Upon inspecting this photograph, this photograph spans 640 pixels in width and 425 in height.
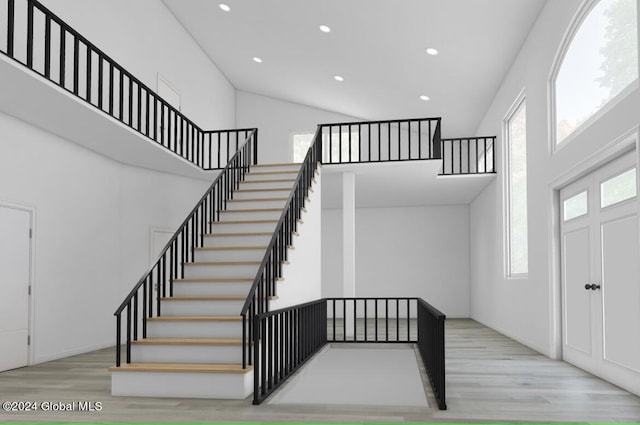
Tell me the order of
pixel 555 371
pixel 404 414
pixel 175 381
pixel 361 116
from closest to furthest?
pixel 404 414, pixel 175 381, pixel 555 371, pixel 361 116

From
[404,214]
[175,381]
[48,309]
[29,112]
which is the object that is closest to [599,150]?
[175,381]

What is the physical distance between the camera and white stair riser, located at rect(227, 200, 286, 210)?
8734mm

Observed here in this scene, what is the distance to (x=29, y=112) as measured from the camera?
6.66 m

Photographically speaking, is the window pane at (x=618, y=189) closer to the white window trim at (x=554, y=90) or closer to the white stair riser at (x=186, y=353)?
the white window trim at (x=554, y=90)

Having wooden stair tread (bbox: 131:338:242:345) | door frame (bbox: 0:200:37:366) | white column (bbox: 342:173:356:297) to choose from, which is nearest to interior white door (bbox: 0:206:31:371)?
door frame (bbox: 0:200:37:366)

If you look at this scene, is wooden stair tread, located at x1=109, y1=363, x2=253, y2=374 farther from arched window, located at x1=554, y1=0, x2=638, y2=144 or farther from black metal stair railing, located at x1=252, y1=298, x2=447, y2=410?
arched window, located at x1=554, y1=0, x2=638, y2=144

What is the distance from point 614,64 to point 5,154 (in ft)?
21.5

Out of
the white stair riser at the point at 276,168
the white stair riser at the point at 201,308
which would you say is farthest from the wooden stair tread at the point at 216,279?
the white stair riser at the point at 276,168

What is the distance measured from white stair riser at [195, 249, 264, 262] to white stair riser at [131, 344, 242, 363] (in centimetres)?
189

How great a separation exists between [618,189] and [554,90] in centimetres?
237

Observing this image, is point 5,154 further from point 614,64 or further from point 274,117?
point 274,117

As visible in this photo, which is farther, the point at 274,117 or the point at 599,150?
the point at 274,117

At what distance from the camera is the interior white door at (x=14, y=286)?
21.9 feet

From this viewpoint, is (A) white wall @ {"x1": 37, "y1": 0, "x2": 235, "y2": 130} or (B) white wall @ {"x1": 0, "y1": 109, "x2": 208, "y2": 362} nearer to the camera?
(B) white wall @ {"x1": 0, "y1": 109, "x2": 208, "y2": 362}
